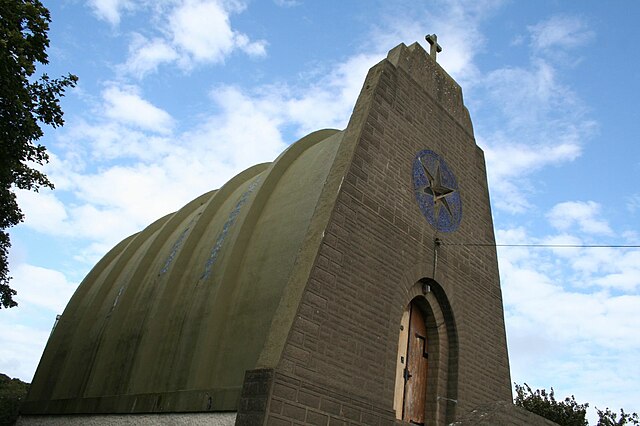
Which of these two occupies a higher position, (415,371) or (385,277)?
(385,277)

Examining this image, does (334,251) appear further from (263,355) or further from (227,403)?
(227,403)

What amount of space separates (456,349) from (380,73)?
529 cm

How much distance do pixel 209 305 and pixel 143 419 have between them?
101 inches

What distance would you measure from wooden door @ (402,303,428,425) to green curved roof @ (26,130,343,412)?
256 centimetres

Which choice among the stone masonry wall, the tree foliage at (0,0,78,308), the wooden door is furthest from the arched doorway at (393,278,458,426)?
the tree foliage at (0,0,78,308)

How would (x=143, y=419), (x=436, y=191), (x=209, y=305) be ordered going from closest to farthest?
(x=209, y=305)
(x=143, y=419)
(x=436, y=191)

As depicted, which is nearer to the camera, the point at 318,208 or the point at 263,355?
the point at 263,355

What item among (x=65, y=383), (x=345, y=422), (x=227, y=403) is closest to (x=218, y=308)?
(x=227, y=403)

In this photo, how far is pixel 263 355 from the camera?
7445mm

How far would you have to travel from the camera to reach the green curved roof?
954 cm

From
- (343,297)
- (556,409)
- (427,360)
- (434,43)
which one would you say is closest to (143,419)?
(343,297)

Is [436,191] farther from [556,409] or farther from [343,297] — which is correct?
[556,409]

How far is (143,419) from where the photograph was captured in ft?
35.6

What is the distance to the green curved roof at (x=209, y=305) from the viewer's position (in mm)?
9539
